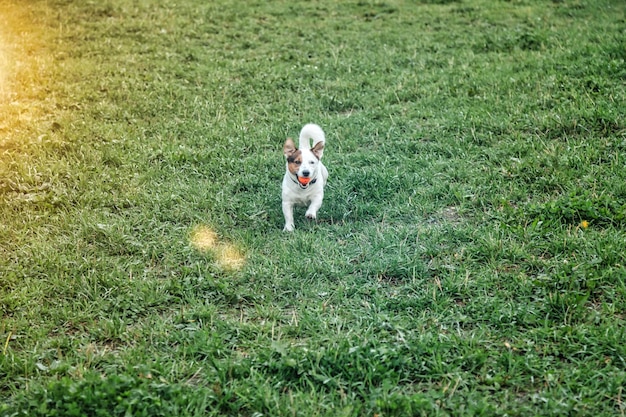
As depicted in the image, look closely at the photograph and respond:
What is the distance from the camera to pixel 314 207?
18.2 ft

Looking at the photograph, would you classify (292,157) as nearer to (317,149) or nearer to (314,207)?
(317,149)

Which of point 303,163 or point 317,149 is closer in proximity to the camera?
point 303,163

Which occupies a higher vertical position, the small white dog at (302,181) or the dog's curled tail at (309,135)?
the dog's curled tail at (309,135)

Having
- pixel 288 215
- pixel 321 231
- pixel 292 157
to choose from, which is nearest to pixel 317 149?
pixel 292 157

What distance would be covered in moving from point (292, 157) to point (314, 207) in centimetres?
49

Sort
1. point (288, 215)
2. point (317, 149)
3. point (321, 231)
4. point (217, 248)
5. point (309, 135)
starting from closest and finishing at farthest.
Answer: point (217, 248), point (321, 231), point (288, 215), point (317, 149), point (309, 135)

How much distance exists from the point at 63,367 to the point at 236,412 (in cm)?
114

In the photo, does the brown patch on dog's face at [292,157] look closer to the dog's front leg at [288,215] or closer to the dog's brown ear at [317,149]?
the dog's brown ear at [317,149]

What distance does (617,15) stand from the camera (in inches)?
448

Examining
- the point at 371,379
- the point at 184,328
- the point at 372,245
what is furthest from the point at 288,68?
the point at 371,379

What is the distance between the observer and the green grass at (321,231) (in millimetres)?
3594

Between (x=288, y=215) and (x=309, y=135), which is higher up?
(x=309, y=135)

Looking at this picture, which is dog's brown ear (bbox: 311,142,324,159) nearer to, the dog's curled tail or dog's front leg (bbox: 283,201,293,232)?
the dog's curled tail

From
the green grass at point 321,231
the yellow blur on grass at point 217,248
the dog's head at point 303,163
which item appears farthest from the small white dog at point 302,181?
the yellow blur on grass at point 217,248
